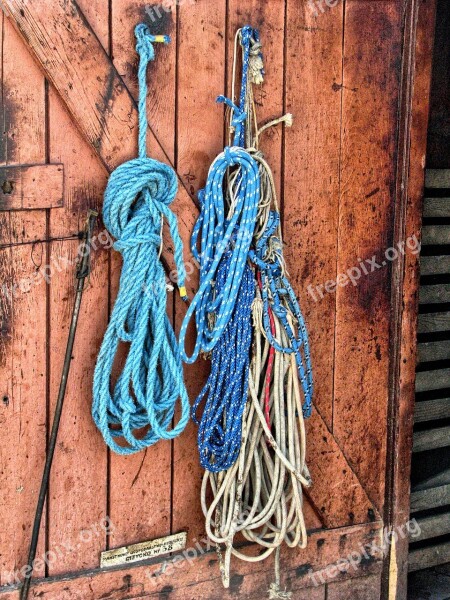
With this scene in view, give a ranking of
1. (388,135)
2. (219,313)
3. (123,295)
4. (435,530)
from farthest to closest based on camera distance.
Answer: (435,530) → (388,135) → (219,313) → (123,295)

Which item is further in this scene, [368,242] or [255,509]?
[368,242]

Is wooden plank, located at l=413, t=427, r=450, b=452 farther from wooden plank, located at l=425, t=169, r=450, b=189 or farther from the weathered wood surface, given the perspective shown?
wooden plank, located at l=425, t=169, r=450, b=189

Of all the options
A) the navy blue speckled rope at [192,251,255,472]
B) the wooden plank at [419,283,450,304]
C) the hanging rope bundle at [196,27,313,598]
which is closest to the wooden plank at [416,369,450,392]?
the wooden plank at [419,283,450,304]

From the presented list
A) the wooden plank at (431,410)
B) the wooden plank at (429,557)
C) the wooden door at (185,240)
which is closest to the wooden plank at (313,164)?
the wooden door at (185,240)

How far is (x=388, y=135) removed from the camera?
110 inches

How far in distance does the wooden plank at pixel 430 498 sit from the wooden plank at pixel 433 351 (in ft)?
Answer: 1.78

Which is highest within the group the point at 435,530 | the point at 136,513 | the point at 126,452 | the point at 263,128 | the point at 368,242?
the point at 263,128

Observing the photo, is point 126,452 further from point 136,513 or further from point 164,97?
point 164,97

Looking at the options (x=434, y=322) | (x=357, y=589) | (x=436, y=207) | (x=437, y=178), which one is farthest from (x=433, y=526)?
(x=437, y=178)

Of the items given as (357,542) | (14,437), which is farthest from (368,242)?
(14,437)

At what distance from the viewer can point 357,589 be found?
117 inches

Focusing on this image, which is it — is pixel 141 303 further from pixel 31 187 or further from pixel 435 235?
pixel 435 235

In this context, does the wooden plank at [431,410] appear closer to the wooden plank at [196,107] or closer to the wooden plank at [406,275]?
the wooden plank at [406,275]

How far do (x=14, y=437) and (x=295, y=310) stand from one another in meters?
0.91
